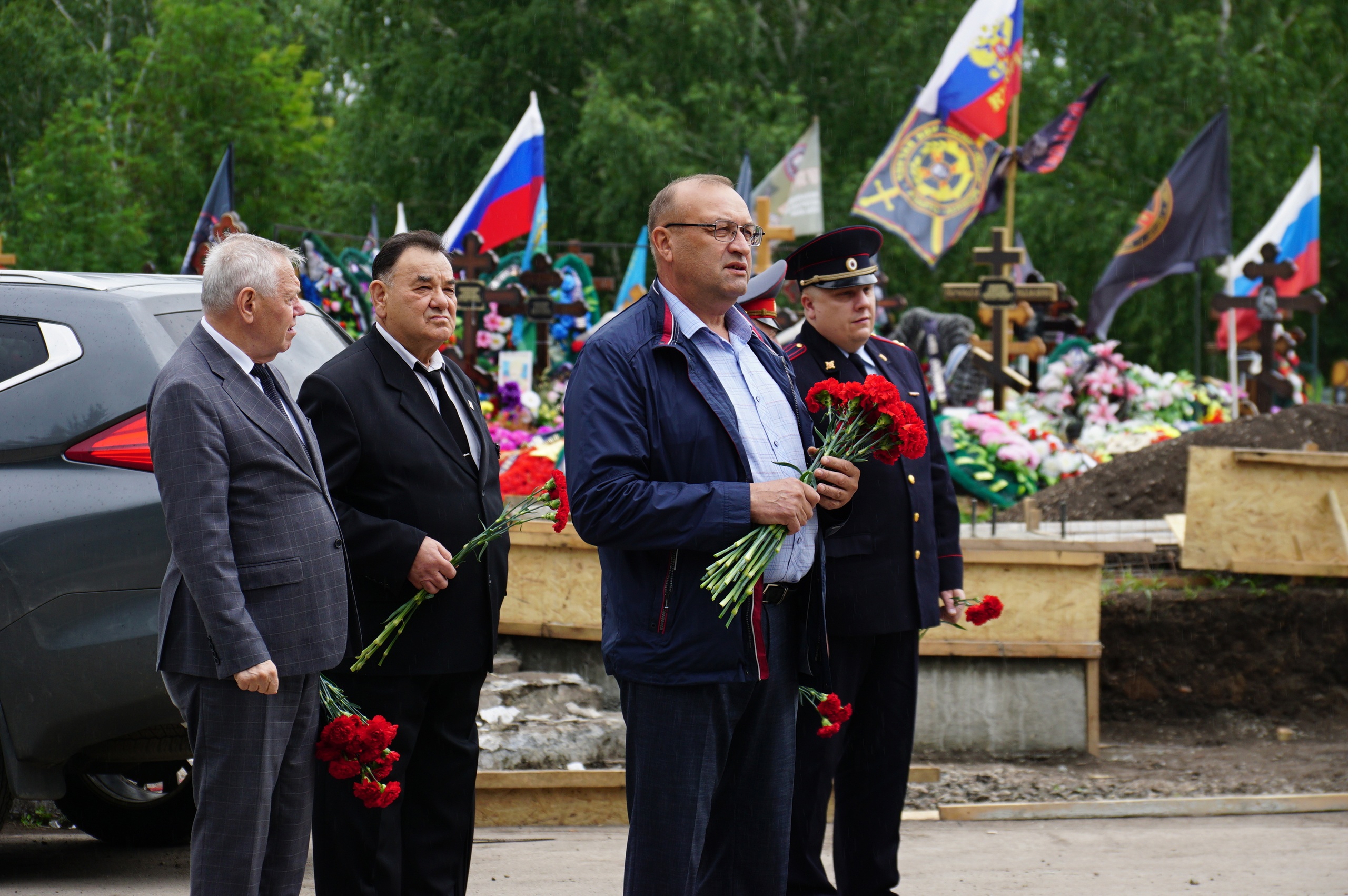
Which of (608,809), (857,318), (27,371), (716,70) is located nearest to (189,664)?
(27,371)

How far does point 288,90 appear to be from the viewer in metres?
31.7

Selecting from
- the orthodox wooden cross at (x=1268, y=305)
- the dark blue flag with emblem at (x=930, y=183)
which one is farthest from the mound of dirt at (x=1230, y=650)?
the dark blue flag with emblem at (x=930, y=183)

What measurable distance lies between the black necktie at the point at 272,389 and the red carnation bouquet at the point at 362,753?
1.64 ft

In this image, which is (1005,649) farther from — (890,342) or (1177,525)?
(890,342)

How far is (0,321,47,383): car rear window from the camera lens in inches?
152

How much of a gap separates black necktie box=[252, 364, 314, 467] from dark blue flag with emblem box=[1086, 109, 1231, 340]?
12412mm

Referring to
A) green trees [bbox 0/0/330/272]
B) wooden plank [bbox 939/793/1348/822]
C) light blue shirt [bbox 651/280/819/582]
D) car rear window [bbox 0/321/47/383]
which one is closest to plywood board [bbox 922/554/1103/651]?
wooden plank [bbox 939/793/1348/822]

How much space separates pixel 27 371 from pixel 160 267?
30.5 meters

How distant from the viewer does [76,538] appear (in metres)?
3.68

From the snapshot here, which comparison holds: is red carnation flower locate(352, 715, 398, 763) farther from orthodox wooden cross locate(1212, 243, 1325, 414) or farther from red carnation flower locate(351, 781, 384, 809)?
orthodox wooden cross locate(1212, 243, 1325, 414)

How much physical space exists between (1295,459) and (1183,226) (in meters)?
8.13

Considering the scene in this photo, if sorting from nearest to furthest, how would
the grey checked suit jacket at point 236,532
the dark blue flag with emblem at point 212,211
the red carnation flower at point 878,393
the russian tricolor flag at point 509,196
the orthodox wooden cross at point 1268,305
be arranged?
the grey checked suit jacket at point 236,532 → the red carnation flower at point 878,393 → the orthodox wooden cross at point 1268,305 → the dark blue flag with emblem at point 212,211 → the russian tricolor flag at point 509,196

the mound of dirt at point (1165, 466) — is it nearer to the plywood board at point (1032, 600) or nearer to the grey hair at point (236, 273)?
the plywood board at point (1032, 600)

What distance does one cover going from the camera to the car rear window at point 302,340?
399 cm
